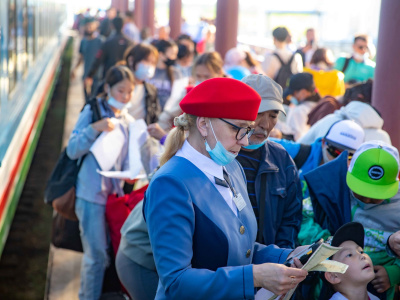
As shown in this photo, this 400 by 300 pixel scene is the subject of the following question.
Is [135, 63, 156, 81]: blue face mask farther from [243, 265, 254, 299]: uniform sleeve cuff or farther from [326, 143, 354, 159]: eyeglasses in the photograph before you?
[243, 265, 254, 299]: uniform sleeve cuff

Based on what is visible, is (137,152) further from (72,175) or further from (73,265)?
(73,265)

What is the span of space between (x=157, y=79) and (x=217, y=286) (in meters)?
4.90

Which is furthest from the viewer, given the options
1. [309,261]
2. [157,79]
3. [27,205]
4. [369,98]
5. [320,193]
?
[27,205]

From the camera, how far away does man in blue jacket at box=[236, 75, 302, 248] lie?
3.14 m

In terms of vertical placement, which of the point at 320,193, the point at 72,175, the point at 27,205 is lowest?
the point at 27,205

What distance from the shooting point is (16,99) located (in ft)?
24.0

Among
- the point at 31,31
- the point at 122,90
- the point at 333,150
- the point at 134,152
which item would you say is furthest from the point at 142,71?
the point at 31,31

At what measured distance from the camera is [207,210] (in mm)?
2359

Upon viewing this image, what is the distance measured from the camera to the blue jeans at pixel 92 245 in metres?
4.53

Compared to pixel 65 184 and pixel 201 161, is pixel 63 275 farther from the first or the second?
pixel 201 161

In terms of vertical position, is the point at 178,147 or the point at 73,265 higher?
the point at 178,147

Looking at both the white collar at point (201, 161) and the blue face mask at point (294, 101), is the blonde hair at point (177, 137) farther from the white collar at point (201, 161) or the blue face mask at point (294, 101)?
the blue face mask at point (294, 101)

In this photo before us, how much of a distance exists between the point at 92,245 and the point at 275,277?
2.61 metres

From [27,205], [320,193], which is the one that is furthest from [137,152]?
[27,205]
